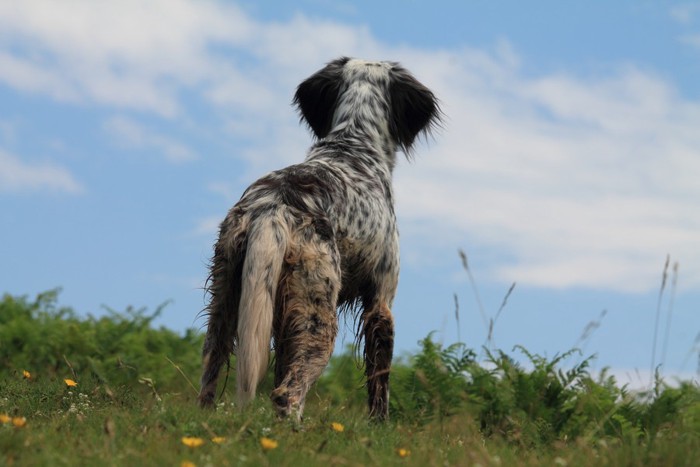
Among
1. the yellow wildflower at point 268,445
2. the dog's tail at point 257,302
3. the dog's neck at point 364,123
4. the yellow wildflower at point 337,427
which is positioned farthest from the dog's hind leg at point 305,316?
the dog's neck at point 364,123

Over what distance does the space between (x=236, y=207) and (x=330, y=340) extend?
1042 millimetres

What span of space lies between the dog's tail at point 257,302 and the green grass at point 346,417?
219mm

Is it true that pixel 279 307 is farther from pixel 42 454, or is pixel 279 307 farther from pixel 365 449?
pixel 42 454

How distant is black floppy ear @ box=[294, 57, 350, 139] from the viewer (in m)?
7.57

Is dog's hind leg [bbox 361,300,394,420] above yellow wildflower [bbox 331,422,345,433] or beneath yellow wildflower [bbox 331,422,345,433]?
above

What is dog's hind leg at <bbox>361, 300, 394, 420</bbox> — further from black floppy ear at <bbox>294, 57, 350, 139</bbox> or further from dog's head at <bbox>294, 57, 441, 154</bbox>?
black floppy ear at <bbox>294, 57, 350, 139</bbox>

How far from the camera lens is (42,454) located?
408 cm

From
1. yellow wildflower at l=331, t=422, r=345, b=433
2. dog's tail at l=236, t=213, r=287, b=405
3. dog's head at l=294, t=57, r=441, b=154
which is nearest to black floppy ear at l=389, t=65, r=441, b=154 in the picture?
dog's head at l=294, t=57, r=441, b=154

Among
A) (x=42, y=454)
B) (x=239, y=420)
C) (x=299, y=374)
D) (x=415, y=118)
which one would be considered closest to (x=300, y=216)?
(x=299, y=374)

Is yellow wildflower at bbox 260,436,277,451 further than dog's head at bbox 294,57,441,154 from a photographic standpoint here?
No

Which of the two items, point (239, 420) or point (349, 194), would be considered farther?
point (349, 194)

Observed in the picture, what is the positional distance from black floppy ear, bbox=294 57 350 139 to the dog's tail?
262 cm

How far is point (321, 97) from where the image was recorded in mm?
7648

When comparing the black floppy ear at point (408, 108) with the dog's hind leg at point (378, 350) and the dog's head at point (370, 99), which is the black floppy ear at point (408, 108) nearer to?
the dog's head at point (370, 99)
